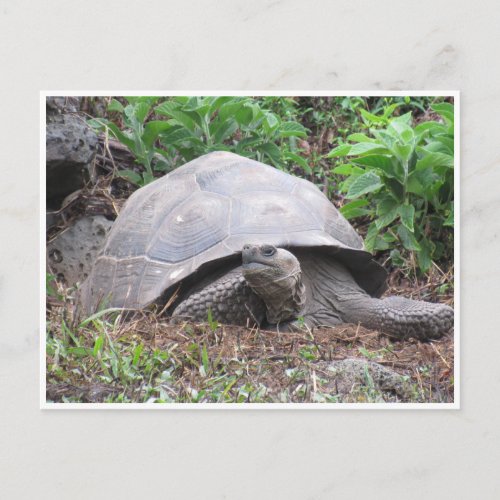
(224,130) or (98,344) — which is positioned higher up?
(224,130)

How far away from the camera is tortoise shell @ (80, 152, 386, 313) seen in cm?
438

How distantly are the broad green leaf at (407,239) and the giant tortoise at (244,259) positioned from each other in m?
0.16

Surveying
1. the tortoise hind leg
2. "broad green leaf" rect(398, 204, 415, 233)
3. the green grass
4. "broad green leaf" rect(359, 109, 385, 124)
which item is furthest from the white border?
the tortoise hind leg

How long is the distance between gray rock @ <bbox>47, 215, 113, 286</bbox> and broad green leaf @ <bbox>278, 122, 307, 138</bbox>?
906mm

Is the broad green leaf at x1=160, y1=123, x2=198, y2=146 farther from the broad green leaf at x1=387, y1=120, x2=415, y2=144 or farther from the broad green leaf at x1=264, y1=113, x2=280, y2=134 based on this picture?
the broad green leaf at x1=387, y1=120, x2=415, y2=144

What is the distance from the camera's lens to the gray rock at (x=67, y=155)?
4398mm

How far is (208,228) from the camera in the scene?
A: 4426 millimetres

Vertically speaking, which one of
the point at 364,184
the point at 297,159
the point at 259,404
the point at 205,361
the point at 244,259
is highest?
the point at 297,159

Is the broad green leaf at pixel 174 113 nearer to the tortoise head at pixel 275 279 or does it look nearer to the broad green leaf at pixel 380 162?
the tortoise head at pixel 275 279

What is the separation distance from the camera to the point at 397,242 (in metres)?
4.55

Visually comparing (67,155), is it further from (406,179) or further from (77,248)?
(406,179)

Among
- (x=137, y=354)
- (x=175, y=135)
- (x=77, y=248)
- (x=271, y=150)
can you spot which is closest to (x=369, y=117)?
(x=271, y=150)
